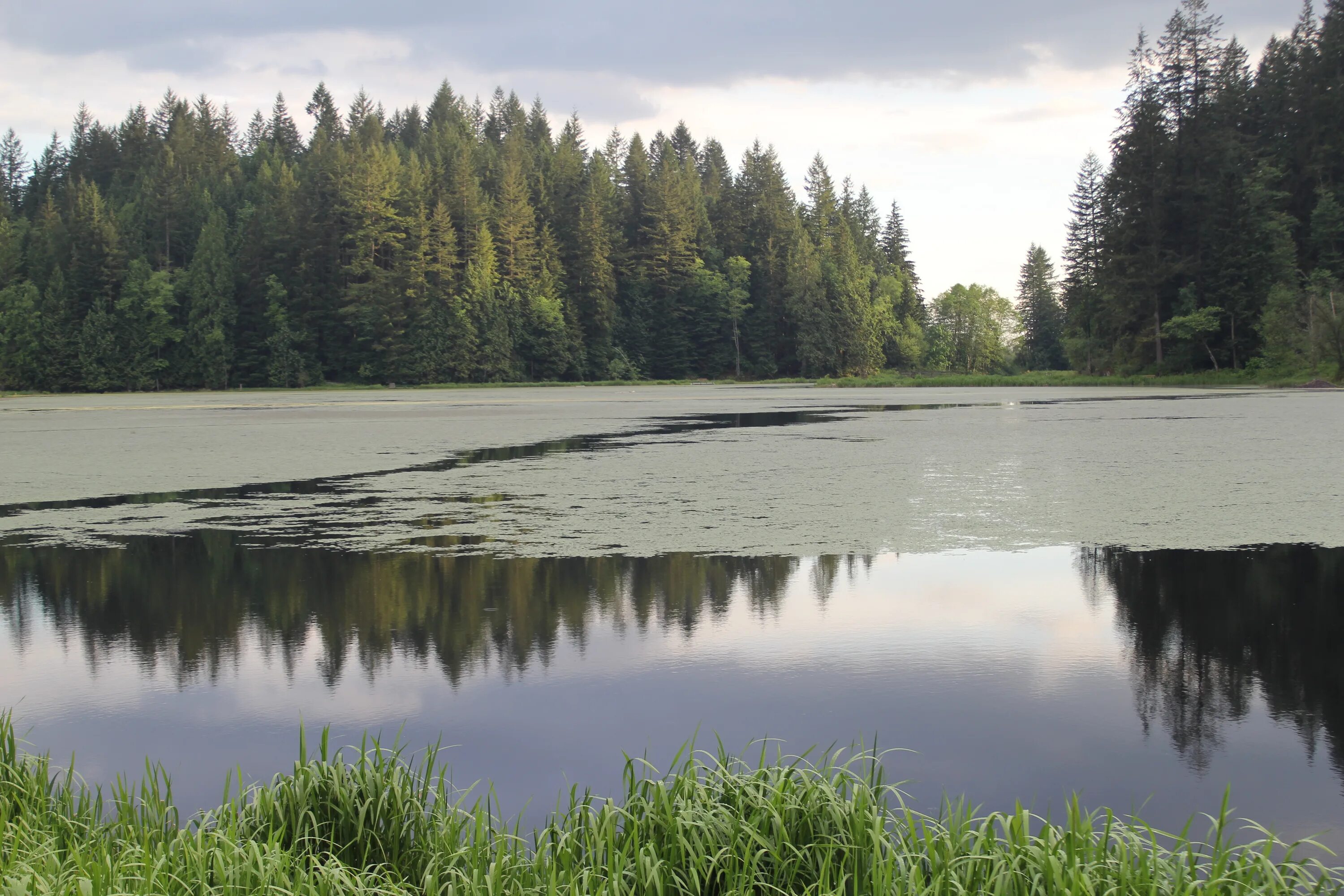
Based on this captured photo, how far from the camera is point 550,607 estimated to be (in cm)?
783

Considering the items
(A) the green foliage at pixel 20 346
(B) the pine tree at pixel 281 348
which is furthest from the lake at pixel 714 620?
(A) the green foliage at pixel 20 346

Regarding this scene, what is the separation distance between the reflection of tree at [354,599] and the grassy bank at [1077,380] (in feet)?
147

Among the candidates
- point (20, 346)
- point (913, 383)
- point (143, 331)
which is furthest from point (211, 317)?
point (913, 383)

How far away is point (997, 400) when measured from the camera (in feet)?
144

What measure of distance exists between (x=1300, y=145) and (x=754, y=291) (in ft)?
168

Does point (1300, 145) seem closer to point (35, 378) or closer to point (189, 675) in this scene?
point (189, 675)

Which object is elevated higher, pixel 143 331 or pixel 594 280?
pixel 594 280

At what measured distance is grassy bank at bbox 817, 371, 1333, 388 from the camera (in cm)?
4956

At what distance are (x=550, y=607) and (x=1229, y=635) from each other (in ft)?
14.5

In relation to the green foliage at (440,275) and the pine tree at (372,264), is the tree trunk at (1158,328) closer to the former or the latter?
the green foliage at (440,275)

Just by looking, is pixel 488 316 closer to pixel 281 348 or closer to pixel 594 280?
pixel 594 280

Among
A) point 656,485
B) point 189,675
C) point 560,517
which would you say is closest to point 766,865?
point 189,675

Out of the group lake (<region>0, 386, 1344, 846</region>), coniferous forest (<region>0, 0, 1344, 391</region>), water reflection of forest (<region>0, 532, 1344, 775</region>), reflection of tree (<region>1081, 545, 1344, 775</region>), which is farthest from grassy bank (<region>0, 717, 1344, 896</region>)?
coniferous forest (<region>0, 0, 1344, 391</region>)

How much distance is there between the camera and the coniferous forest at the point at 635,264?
181 ft
